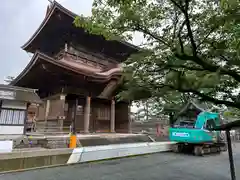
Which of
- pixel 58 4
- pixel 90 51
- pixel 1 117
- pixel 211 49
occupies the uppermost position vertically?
pixel 58 4

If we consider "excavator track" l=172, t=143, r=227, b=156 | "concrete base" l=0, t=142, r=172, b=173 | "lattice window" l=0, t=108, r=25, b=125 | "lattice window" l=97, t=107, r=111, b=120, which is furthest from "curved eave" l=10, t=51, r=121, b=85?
"excavator track" l=172, t=143, r=227, b=156

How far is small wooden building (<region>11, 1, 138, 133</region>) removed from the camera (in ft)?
37.2

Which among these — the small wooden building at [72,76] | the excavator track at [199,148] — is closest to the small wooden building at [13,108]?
the small wooden building at [72,76]

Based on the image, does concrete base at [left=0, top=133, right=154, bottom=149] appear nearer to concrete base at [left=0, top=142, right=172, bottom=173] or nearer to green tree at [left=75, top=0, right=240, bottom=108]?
concrete base at [left=0, top=142, right=172, bottom=173]

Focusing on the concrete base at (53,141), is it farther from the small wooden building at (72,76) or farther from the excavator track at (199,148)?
the excavator track at (199,148)

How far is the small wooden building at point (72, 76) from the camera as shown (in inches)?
447

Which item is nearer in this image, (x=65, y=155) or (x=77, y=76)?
(x=65, y=155)

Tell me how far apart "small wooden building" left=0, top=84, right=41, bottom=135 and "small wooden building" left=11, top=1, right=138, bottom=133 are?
1.72 meters

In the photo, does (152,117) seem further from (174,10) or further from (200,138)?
(174,10)

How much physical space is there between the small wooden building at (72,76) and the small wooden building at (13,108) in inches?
67.8

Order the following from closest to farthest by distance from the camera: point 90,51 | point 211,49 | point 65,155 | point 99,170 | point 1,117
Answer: point 211,49 → point 99,170 → point 65,155 → point 1,117 → point 90,51

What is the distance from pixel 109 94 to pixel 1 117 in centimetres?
713

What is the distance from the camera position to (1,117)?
31.1 feet

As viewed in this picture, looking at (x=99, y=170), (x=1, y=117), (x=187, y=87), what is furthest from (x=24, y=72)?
(x=187, y=87)
